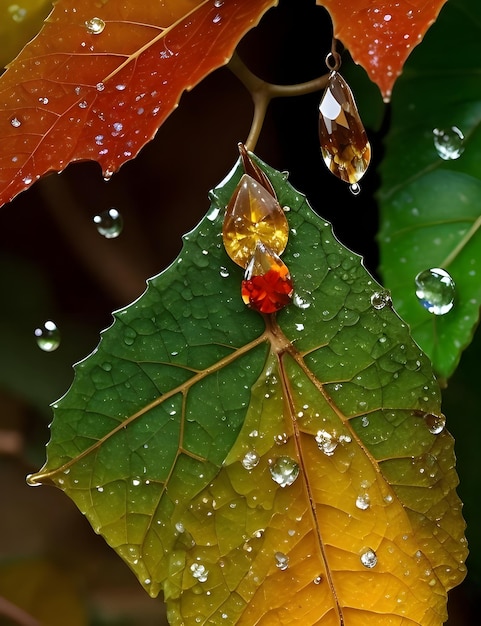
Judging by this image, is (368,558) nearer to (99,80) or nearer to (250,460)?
(250,460)

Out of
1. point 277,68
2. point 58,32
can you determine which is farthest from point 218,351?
point 277,68

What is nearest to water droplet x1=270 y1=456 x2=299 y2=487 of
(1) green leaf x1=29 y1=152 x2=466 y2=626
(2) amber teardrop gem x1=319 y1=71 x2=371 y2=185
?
(1) green leaf x1=29 y1=152 x2=466 y2=626

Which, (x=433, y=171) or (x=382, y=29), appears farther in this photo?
(x=433, y=171)

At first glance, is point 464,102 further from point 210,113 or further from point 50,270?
point 50,270

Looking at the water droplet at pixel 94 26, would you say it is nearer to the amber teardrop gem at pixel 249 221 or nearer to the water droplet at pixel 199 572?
the amber teardrop gem at pixel 249 221

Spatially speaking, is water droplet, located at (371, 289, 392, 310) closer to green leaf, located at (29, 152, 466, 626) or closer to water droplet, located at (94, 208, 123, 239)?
green leaf, located at (29, 152, 466, 626)

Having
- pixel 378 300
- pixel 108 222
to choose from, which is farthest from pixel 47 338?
pixel 378 300
